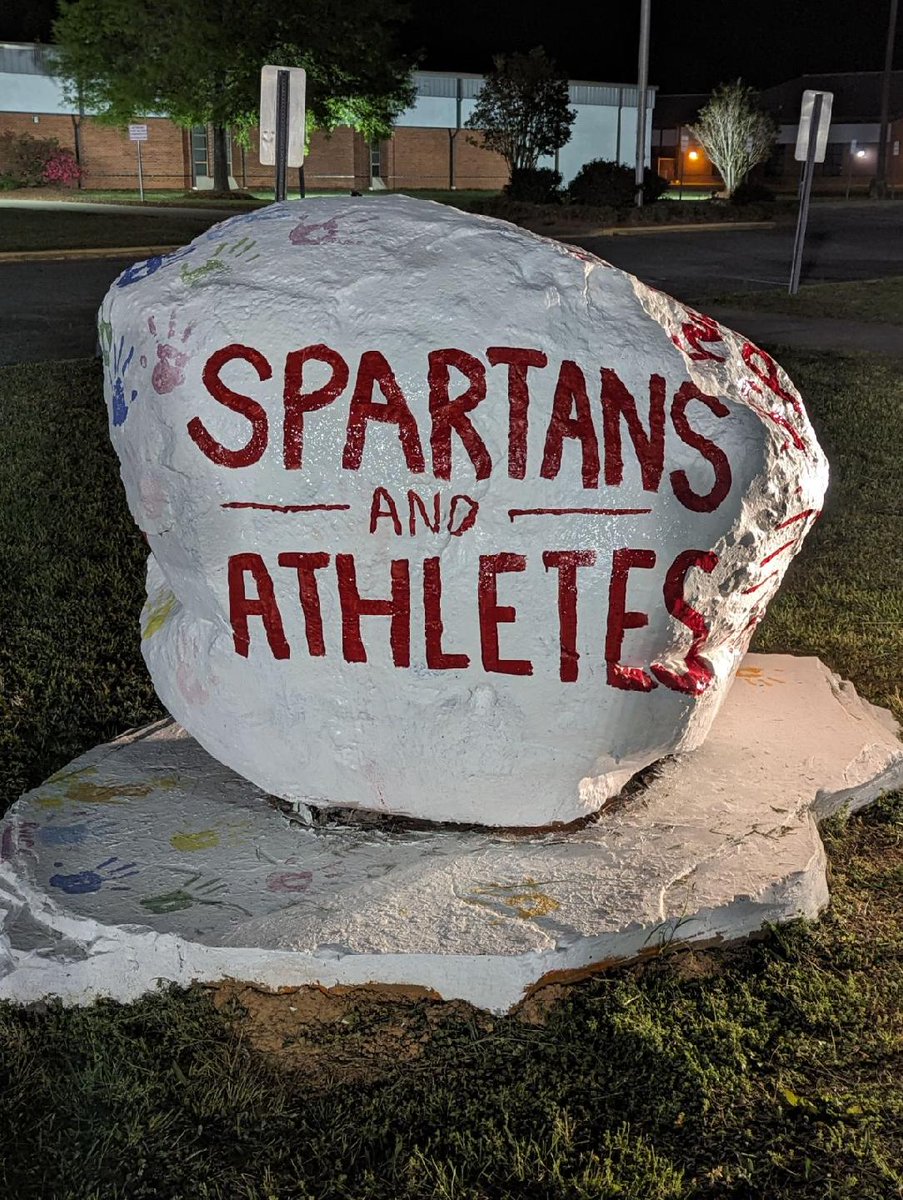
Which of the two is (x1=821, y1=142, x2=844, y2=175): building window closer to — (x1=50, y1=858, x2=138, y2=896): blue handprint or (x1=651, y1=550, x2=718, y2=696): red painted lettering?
(x1=651, y1=550, x2=718, y2=696): red painted lettering

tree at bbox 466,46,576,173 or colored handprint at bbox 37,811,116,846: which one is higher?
tree at bbox 466,46,576,173

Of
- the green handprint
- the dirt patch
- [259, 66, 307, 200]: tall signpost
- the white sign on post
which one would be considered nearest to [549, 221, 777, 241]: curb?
the white sign on post

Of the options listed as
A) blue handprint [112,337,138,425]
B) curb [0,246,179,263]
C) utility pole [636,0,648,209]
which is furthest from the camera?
utility pole [636,0,648,209]

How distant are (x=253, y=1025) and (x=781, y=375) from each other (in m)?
2.14

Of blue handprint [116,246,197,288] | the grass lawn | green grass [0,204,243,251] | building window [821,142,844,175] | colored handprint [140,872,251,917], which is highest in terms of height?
building window [821,142,844,175]

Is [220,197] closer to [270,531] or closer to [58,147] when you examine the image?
[58,147]

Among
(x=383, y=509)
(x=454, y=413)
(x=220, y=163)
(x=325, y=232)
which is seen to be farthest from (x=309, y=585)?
(x=220, y=163)

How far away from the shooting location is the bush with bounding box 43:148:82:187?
3678cm

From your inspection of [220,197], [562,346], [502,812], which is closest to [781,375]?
[562,346]

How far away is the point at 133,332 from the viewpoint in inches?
122

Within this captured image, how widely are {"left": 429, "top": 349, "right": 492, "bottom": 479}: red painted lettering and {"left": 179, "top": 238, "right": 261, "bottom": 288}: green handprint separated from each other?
57cm

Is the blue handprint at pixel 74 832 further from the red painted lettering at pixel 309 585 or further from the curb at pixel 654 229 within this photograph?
the curb at pixel 654 229

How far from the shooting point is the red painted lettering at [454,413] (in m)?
2.94

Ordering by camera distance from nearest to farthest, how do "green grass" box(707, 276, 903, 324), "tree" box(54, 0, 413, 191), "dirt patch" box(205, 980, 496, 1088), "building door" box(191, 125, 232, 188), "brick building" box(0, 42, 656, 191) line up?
1. "dirt patch" box(205, 980, 496, 1088)
2. "green grass" box(707, 276, 903, 324)
3. "tree" box(54, 0, 413, 191)
4. "brick building" box(0, 42, 656, 191)
5. "building door" box(191, 125, 232, 188)
